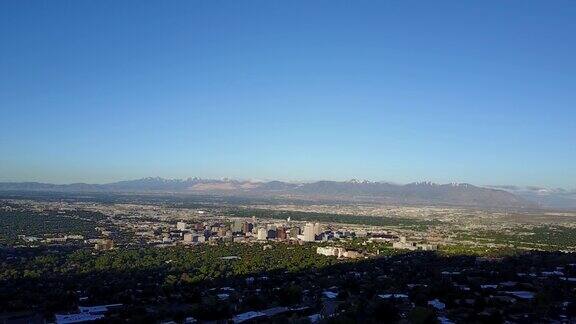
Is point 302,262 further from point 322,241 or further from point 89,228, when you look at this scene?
point 89,228

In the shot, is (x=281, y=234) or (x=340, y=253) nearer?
(x=340, y=253)

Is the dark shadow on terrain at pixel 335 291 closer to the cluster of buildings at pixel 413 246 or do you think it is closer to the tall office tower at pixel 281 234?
the cluster of buildings at pixel 413 246

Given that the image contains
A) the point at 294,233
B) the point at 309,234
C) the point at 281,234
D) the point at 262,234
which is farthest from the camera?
the point at 294,233

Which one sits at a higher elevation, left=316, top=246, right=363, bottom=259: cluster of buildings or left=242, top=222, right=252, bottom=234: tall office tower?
left=242, top=222, right=252, bottom=234: tall office tower

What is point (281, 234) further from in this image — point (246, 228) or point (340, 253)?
point (340, 253)

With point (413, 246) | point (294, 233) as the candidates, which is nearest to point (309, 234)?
point (294, 233)

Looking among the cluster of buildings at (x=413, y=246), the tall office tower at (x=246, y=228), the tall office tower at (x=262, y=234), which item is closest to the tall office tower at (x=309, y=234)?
the tall office tower at (x=262, y=234)

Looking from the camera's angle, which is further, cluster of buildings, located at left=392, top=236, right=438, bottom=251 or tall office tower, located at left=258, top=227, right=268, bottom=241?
tall office tower, located at left=258, top=227, right=268, bottom=241

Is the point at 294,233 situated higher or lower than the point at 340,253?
higher

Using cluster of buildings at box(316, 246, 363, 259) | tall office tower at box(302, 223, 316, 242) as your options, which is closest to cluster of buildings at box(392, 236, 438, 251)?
cluster of buildings at box(316, 246, 363, 259)

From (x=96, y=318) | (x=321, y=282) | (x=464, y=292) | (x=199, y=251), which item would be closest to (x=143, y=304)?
(x=96, y=318)

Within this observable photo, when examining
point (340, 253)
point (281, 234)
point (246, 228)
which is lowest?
point (340, 253)

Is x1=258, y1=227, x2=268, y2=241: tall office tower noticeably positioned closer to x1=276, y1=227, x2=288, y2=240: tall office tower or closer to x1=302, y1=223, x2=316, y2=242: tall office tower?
x1=276, y1=227, x2=288, y2=240: tall office tower
